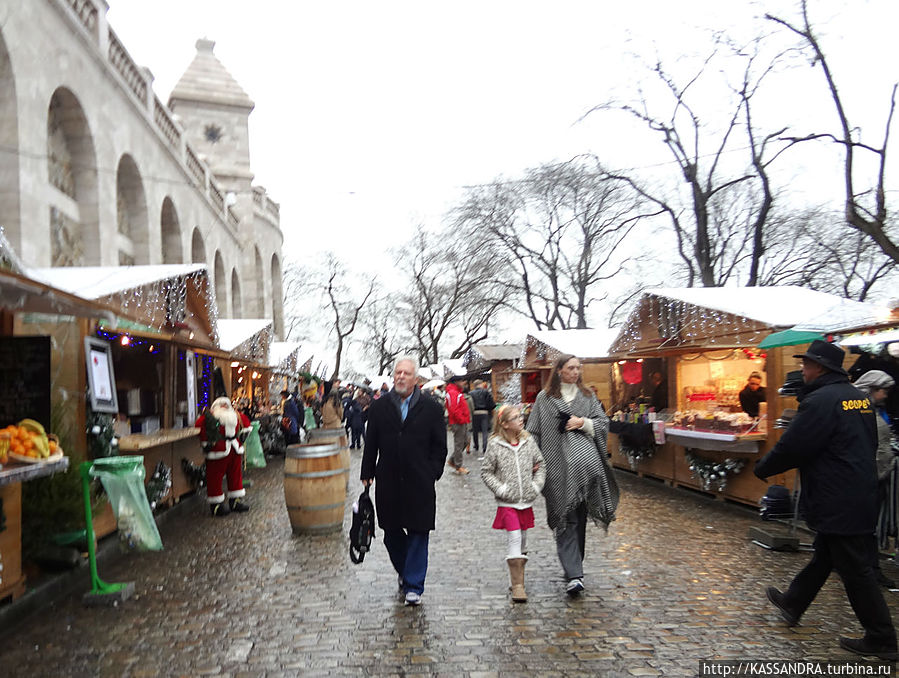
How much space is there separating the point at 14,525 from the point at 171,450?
4823 mm

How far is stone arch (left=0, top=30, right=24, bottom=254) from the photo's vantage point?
438 inches

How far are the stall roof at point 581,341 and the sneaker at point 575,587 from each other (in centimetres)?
1117

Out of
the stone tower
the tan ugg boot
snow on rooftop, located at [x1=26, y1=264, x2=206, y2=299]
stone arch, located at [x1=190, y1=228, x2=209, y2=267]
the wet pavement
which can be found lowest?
the wet pavement

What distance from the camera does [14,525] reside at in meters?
5.43

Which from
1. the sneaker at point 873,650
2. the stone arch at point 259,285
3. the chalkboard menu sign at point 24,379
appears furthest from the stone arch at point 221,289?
the sneaker at point 873,650

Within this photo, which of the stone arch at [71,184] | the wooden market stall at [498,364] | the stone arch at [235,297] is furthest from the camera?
the stone arch at [235,297]

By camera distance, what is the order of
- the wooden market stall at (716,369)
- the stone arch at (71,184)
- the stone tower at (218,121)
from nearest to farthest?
the wooden market stall at (716,369) → the stone arch at (71,184) → the stone tower at (218,121)

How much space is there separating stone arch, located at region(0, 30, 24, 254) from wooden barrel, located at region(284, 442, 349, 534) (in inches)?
269

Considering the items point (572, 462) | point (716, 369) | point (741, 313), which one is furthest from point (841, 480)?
point (716, 369)

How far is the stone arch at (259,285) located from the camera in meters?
35.6

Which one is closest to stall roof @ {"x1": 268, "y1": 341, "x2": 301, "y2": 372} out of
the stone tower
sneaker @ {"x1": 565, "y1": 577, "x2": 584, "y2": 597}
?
the stone tower

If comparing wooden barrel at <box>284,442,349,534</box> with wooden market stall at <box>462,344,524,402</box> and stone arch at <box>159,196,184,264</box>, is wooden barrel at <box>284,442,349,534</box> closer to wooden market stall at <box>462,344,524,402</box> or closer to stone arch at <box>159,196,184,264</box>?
stone arch at <box>159,196,184,264</box>

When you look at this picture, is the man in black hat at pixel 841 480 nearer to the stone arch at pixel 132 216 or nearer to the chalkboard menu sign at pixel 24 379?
the chalkboard menu sign at pixel 24 379

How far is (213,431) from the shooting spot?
9.58m
